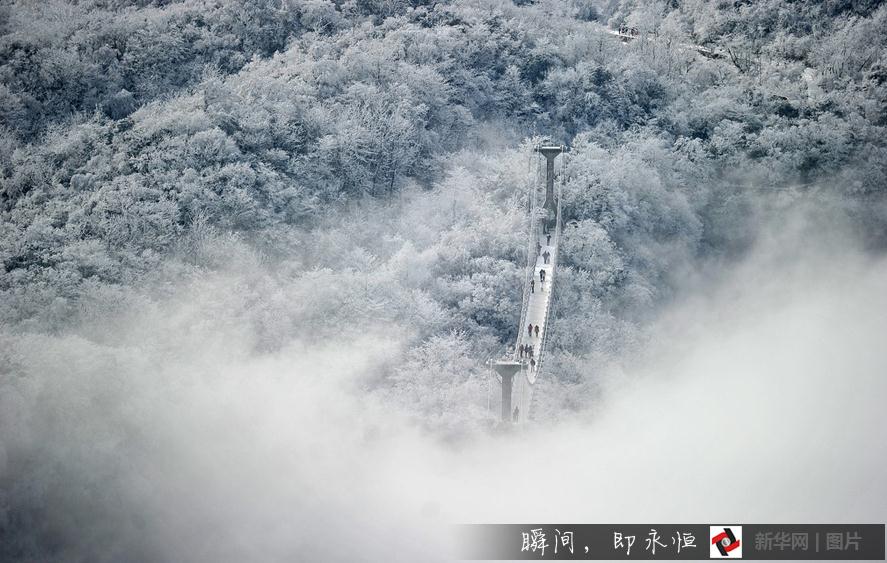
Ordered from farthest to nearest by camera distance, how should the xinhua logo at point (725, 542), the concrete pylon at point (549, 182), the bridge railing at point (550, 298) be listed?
Result: 1. the concrete pylon at point (549, 182)
2. the bridge railing at point (550, 298)
3. the xinhua logo at point (725, 542)

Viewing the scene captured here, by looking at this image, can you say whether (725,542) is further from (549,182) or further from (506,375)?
(549,182)

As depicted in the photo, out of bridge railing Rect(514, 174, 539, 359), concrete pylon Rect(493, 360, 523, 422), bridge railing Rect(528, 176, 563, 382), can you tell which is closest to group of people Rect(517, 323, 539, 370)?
bridge railing Rect(514, 174, 539, 359)

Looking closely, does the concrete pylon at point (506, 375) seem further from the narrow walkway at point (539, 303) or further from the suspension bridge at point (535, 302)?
the narrow walkway at point (539, 303)

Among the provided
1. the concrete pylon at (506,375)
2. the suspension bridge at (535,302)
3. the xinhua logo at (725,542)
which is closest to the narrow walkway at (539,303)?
the suspension bridge at (535,302)

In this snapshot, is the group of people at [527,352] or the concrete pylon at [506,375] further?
the group of people at [527,352]

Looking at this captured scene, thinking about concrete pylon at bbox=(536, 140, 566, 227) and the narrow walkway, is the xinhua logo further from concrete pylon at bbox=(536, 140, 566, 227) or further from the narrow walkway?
concrete pylon at bbox=(536, 140, 566, 227)

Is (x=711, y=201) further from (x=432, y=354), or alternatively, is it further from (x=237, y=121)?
(x=237, y=121)
